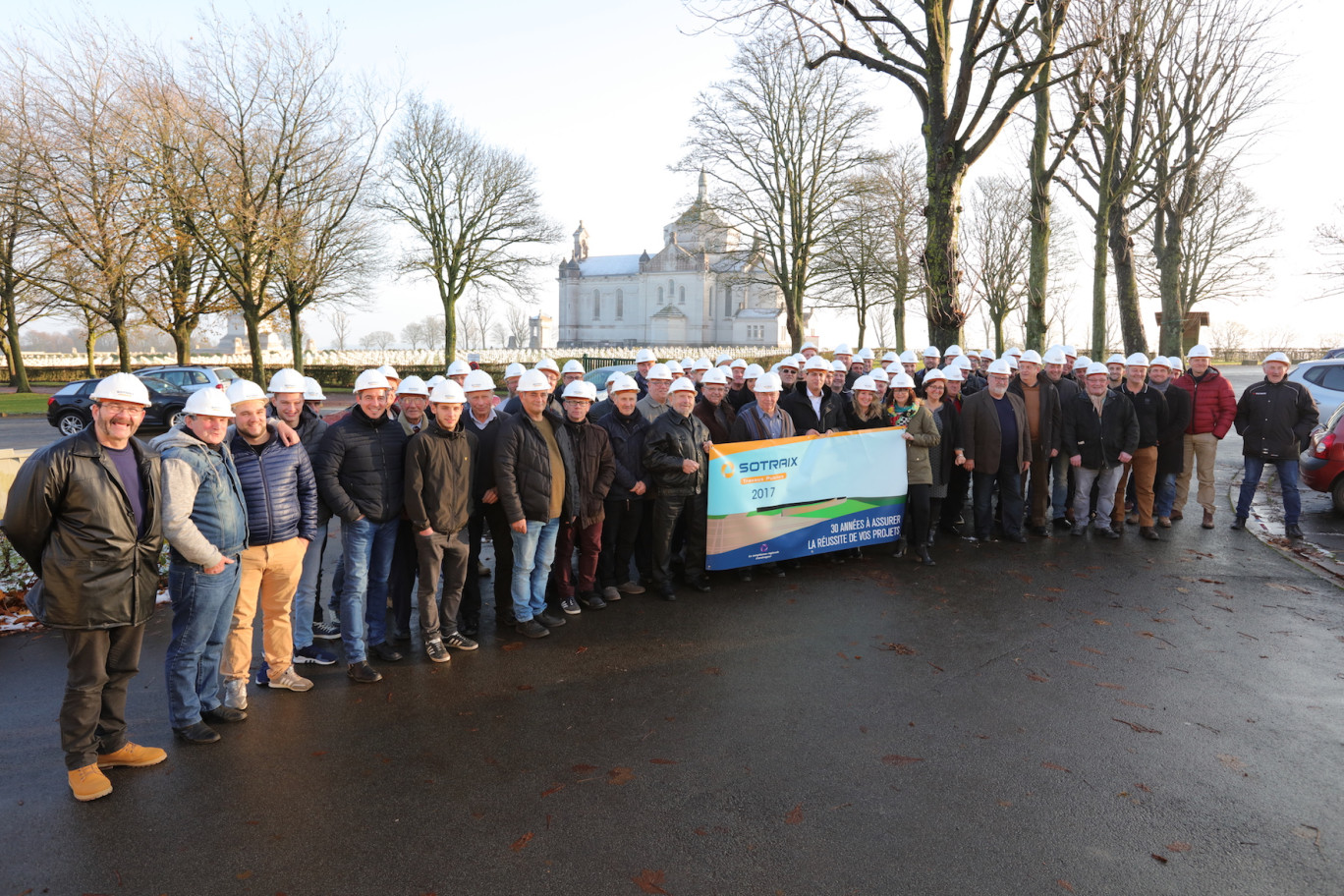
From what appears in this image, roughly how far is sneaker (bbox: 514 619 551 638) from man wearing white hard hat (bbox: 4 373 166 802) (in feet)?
8.62

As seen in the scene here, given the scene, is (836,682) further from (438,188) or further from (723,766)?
(438,188)

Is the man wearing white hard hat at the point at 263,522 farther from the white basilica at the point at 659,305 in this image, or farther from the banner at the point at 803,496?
the white basilica at the point at 659,305

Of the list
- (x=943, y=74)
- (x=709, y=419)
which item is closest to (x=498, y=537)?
(x=709, y=419)

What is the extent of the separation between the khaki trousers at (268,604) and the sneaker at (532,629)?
1725 mm

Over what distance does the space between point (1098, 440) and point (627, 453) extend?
614 centimetres

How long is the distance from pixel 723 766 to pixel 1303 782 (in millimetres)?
3021

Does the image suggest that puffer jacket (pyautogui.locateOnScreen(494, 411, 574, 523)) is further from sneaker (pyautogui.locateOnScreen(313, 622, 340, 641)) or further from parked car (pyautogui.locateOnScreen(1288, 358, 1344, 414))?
parked car (pyautogui.locateOnScreen(1288, 358, 1344, 414))

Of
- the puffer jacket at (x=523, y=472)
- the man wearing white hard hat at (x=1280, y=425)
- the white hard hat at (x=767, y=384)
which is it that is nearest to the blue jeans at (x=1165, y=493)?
the man wearing white hard hat at (x=1280, y=425)

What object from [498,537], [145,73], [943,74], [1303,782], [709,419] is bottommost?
[1303,782]

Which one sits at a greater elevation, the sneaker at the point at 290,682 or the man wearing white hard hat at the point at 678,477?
the man wearing white hard hat at the point at 678,477

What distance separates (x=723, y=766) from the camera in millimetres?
4207

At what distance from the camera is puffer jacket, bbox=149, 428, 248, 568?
167 inches

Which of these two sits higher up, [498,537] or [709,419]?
[709,419]

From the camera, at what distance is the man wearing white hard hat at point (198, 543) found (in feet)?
14.1
